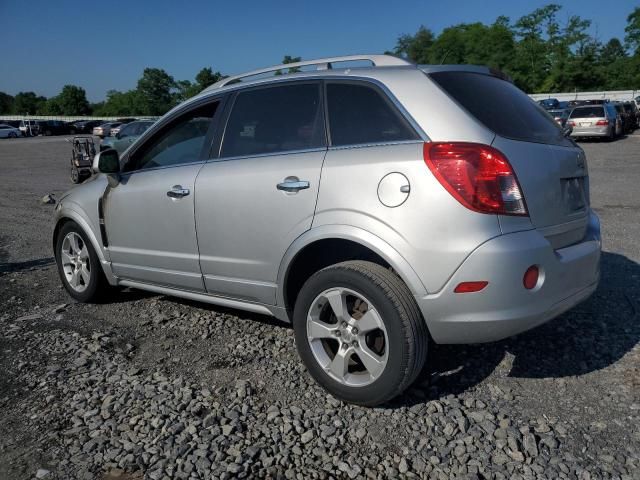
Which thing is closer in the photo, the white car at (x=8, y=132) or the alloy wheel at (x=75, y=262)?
the alloy wheel at (x=75, y=262)

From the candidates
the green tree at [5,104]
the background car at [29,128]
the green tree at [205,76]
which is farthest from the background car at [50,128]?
the green tree at [5,104]

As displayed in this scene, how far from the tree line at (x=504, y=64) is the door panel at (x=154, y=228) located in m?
42.8

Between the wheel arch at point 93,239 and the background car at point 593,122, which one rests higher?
the background car at point 593,122

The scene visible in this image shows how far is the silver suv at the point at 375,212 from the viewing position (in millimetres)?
2697

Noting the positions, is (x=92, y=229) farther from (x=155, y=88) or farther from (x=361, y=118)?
(x=155, y=88)

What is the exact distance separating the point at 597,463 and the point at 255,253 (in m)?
2.10

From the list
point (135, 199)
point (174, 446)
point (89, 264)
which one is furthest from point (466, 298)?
point (89, 264)

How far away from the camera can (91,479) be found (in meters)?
2.51

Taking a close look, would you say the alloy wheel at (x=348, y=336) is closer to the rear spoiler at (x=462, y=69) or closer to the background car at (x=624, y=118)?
the rear spoiler at (x=462, y=69)

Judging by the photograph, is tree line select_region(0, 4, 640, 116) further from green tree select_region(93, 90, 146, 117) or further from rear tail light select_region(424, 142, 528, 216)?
rear tail light select_region(424, 142, 528, 216)

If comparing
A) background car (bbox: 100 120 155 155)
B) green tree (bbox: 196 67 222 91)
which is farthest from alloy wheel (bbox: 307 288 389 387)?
green tree (bbox: 196 67 222 91)

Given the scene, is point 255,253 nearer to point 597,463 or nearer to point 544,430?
point 544,430

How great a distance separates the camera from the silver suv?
270 centimetres

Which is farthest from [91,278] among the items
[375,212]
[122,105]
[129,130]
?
[122,105]
